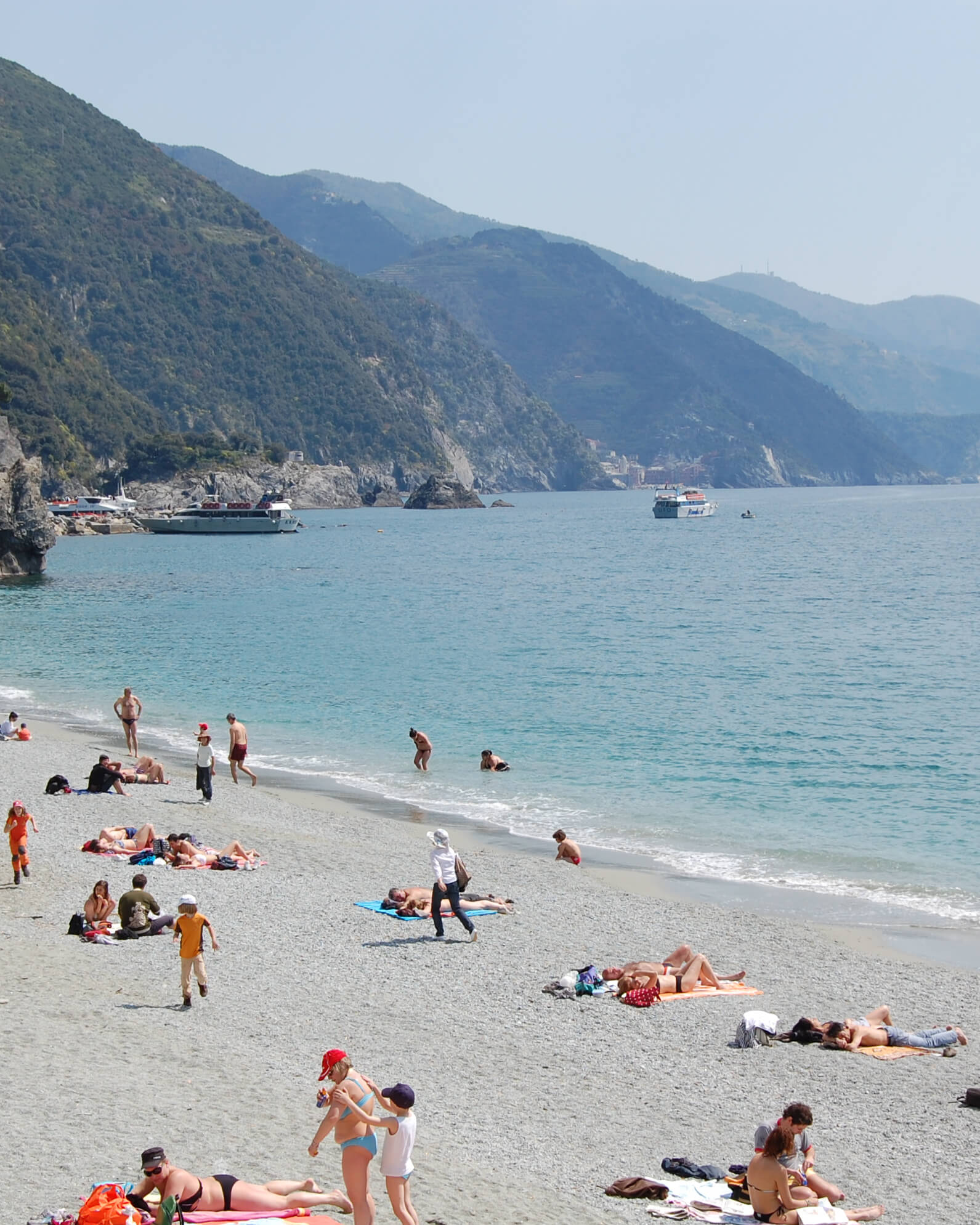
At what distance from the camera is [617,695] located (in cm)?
3644

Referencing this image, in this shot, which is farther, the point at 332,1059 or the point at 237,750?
the point at 237,750

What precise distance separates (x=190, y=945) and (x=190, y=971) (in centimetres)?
31

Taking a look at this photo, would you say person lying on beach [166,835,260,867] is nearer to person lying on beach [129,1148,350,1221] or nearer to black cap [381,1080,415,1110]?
person lying on beach [129,1148,350,1221]

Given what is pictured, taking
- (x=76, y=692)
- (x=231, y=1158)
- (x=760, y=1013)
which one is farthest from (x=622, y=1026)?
(x=76, y=692)

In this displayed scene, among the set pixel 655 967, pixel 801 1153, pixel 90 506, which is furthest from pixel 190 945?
pixel 90 506

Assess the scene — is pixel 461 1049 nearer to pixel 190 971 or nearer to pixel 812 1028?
pixel 190 971

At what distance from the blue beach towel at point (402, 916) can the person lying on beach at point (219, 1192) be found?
7.84m

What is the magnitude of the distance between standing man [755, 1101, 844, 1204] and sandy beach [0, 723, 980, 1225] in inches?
16.1

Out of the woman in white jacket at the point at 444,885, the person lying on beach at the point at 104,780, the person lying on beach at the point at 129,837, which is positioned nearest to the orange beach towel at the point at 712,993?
the woman in white jacket at the point at 444,885

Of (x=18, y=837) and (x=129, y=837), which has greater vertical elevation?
(x=18, y=837)

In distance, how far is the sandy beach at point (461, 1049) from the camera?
9.09 m

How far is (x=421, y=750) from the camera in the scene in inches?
1066

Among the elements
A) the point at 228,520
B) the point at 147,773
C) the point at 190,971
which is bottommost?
the point at 147,773

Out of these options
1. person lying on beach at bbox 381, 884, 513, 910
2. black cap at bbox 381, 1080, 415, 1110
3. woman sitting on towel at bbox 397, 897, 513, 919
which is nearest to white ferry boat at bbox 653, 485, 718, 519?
person lying on beach at bbox 381, 884, 513, 910
